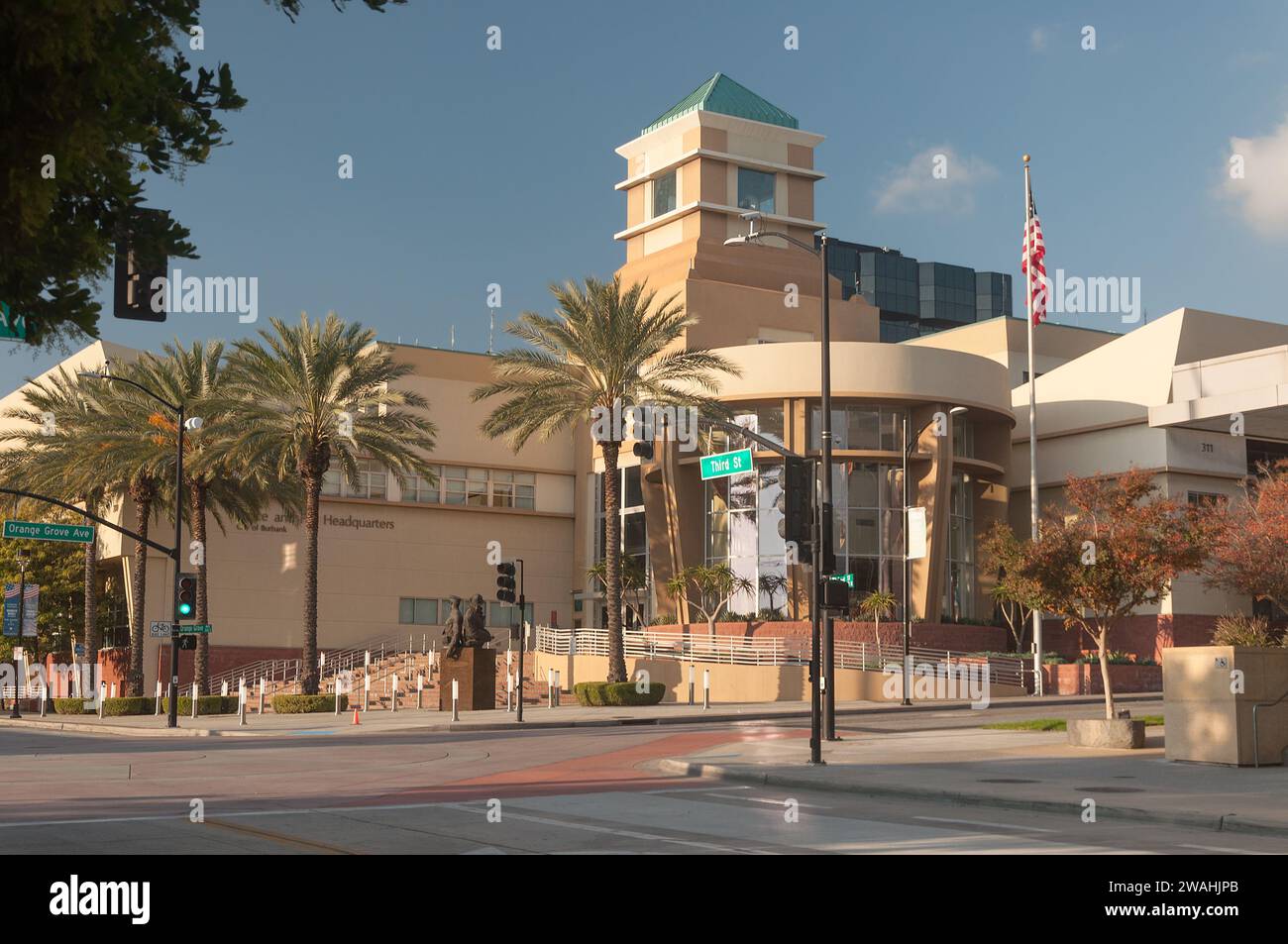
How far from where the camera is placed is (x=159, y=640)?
58.5 m

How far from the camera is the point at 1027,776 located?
19500mm

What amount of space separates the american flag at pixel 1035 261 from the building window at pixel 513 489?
2667cm

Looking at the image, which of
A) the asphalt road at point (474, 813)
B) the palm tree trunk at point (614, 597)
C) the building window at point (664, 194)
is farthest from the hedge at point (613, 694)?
the building window at point (664, 194)

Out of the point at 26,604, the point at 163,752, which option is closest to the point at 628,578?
the point at 26,604

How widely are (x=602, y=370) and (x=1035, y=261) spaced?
15.8 m

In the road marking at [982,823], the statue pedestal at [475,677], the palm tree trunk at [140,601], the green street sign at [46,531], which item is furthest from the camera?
the palm tree trunk at [140,601]

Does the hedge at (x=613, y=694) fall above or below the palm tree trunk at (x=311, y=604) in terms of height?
below

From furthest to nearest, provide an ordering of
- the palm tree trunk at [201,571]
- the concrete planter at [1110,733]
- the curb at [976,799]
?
the palm tree trunk at [201,571] < the concrete planter at [1110,733] < the curb at [976,799]

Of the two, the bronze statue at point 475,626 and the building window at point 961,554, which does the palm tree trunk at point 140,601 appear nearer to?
the bronze statue at point 475,626

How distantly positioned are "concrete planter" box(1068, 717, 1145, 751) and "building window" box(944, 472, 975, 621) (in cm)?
3184

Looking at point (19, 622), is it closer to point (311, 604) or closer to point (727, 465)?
point (311, 604)

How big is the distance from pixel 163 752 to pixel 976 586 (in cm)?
3991

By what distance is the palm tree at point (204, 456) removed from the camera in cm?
4647
